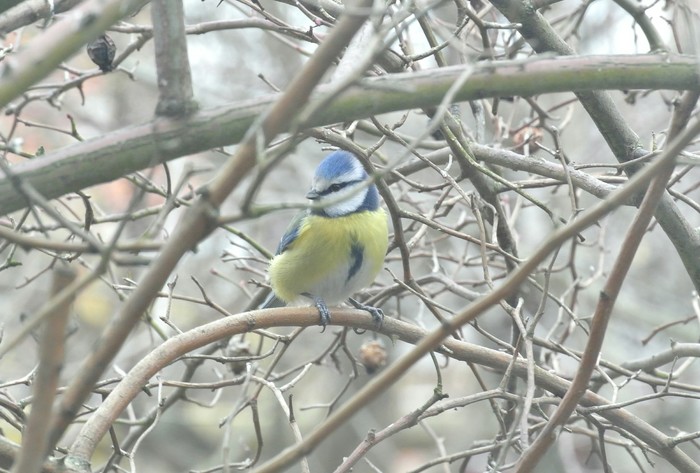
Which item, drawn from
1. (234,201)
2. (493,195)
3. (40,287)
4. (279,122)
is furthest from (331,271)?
(234,201)

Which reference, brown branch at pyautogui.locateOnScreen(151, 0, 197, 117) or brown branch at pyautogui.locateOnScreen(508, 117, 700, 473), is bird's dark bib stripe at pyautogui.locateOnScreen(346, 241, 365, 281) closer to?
brown branch at pyautogui.locateOnScreen(508, 117, 700, 473)

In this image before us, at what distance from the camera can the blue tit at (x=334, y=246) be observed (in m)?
3.43

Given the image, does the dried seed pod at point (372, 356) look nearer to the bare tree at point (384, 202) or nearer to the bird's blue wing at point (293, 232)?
the bare tree at point (384, 202)

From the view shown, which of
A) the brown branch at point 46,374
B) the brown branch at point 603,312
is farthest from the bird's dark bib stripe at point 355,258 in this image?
the brown branch at point 46,374

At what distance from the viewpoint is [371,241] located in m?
3.45

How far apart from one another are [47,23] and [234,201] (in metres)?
4.81

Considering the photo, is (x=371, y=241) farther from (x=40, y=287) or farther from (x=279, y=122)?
(x=40, y=287)

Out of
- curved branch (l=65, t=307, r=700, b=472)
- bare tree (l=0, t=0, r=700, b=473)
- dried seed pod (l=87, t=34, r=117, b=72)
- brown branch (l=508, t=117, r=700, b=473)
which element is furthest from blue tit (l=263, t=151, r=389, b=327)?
brown branch (l=508, t=117, r=700, b=473)

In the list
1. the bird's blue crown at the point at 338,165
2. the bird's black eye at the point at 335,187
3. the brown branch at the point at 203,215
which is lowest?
the brown branch at the point at 203,215

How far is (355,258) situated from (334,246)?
0.41 ft

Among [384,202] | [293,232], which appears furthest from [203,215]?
[293,232]

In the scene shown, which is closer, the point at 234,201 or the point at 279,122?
the point at 279,122

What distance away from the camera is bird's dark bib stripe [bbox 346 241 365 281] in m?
3.40

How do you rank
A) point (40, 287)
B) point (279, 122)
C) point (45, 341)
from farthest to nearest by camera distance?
1. point (40, 287)
2. point (279, 122)
3. point (45, 341)
